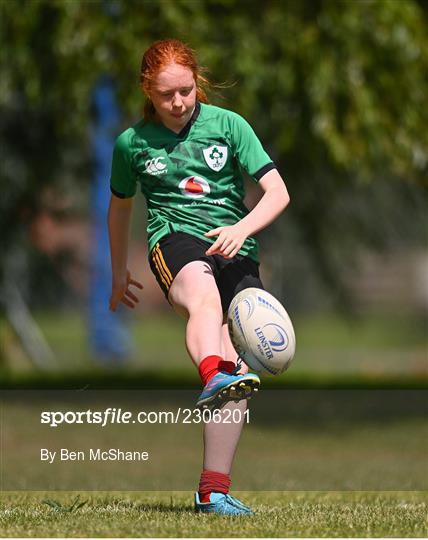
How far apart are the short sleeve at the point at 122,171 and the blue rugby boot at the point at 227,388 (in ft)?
3.76

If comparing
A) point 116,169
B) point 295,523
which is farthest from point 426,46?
point 295,523

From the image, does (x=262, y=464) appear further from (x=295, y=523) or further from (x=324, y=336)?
(x=324, y=336)

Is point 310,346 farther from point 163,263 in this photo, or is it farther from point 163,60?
point 163,60

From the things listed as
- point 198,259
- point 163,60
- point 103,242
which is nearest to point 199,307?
point 198,259

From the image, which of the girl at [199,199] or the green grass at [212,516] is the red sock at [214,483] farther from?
the green grass at [212,516]

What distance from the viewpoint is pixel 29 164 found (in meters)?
14.5

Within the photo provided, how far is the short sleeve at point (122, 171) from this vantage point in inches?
221

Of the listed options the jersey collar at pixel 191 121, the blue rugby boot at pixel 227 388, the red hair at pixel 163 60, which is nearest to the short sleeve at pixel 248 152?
the jersey collar at pixel 191 121

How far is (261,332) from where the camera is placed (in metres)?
5.20

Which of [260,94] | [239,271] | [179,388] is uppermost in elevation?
[260,94]

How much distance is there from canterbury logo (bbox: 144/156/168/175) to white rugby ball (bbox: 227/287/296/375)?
0.64 m

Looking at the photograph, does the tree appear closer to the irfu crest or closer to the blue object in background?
the blue object in background

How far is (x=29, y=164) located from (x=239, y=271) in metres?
9.26

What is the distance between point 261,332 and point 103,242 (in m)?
12.5
